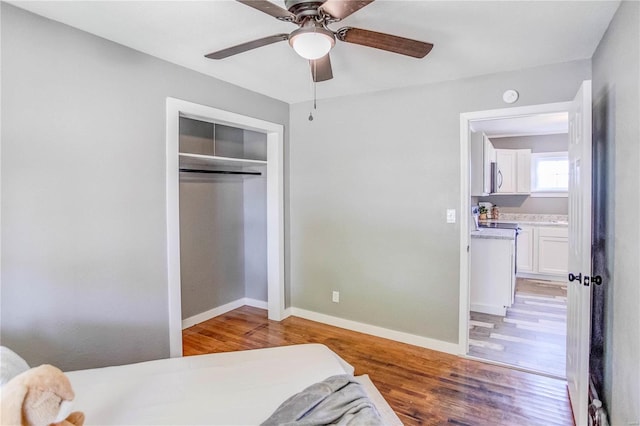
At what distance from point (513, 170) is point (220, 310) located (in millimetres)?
5209

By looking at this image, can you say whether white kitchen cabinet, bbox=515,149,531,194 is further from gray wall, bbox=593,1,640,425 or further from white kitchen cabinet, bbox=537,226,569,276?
gray wall, bbox=593,1,640,425

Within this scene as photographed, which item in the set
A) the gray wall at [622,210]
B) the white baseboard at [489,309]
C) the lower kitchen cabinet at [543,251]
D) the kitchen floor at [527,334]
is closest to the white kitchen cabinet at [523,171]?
the lower kitchen cabinet at [543,251]

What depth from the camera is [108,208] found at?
225 centimetres

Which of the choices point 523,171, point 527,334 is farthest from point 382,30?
point 523,171

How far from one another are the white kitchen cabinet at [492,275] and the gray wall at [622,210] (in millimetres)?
1844

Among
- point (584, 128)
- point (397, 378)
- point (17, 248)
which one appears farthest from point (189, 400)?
point (584, 128)

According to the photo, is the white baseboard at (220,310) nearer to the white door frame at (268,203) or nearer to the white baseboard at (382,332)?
the white door frame at (268,203)

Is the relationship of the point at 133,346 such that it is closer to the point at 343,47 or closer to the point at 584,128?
the point at 343,47

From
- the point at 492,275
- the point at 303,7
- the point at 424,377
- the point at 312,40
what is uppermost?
the point at 303,7

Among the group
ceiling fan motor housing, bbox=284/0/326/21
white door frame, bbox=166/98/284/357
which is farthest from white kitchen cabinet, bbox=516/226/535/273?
ceiling fan motor housing, bbox=284/0/326/21

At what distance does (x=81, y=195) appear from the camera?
6.94ft

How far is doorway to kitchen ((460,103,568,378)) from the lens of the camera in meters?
2.96

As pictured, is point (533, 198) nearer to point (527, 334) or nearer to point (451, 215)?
point (527, 334)

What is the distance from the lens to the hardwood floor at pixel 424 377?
217 cm
